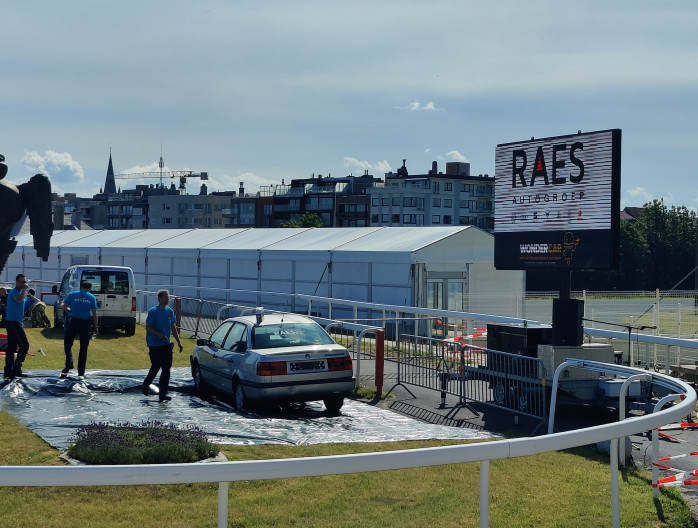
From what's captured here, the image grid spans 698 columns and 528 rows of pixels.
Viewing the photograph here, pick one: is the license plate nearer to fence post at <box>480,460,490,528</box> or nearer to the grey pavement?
the grey pavement

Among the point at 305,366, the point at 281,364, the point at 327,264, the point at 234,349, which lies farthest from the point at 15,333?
the point at 327,264

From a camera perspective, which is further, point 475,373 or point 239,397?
point 475,373

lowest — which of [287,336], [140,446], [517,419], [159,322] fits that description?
[517,419]

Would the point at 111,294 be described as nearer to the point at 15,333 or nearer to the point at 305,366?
the point at 15,333

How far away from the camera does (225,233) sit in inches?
1607

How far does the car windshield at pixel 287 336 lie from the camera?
13.6 m

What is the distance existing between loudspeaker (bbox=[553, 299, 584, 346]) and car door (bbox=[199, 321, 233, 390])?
5290mm

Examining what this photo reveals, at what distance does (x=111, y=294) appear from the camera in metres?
25.2

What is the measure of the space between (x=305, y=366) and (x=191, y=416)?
181 centimetres

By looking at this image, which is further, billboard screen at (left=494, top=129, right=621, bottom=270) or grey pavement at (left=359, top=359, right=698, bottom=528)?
billboard screen at (left=494, top=129, right=621, bottom=270)

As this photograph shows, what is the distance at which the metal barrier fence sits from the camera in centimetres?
1333

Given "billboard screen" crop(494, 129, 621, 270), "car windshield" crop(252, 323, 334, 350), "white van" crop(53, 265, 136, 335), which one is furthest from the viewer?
"white van" crop(53, 265, 136, 335)

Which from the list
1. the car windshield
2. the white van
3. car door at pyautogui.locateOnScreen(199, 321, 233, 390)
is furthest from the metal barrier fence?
the white van

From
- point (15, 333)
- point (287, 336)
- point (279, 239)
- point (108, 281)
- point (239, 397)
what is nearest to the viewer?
point (239, 397)
